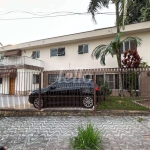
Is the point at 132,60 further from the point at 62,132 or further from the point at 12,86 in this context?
the point at 12,86

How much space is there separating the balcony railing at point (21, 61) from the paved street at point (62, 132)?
1032 cm

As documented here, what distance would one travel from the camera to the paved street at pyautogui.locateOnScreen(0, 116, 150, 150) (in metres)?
3.88

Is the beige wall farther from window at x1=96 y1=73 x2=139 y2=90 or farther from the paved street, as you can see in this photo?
the paved street

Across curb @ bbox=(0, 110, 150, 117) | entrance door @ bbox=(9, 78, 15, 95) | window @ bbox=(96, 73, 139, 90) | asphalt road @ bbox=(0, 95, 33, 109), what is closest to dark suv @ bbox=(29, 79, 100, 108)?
curb @ bbox=(0, 110, 150, 117)

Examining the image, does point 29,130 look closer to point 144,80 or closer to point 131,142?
point 131,142

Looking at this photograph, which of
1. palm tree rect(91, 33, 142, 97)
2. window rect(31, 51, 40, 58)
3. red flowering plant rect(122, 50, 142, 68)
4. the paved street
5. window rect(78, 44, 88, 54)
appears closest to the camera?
the paved street

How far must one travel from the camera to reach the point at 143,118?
6363 millimetres

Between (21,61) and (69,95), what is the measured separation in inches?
407

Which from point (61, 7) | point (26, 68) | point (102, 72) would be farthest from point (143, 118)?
point (26, 68)

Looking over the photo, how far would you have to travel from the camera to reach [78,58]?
1549cm

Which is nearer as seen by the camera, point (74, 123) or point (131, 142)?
point (131, 142)

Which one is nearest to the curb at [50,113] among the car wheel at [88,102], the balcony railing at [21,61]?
the car wheel at [88,102]

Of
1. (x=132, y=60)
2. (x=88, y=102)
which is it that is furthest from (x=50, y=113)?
(x=132, y=60)

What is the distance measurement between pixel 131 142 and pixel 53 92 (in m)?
4.75
